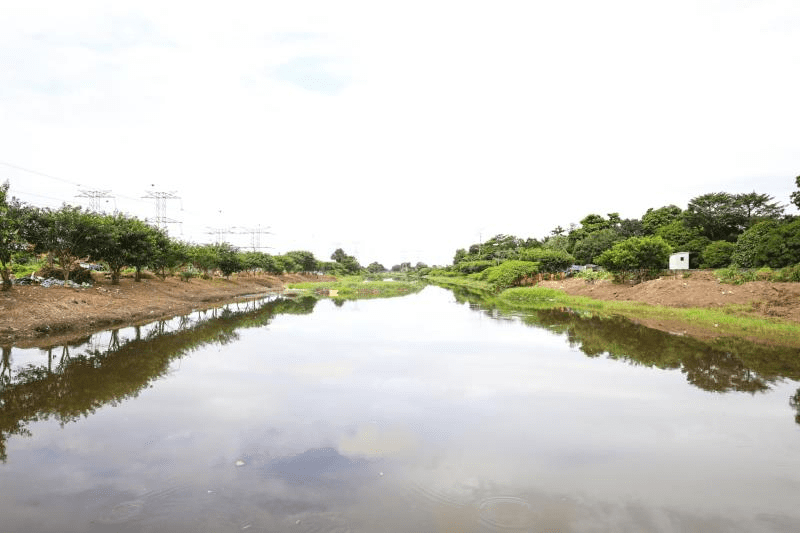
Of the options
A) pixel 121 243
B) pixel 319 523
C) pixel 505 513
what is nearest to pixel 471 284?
pixel 121 243

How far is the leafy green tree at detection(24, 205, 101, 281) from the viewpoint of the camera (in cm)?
2317

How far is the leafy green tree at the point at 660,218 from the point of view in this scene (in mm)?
62812

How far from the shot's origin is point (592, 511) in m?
5.58

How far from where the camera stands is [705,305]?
91.9 feet

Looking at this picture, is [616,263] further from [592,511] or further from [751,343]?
[592,511]

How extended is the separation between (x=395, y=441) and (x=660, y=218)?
69896mm

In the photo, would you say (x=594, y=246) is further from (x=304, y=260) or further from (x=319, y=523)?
(x=319, y=523)

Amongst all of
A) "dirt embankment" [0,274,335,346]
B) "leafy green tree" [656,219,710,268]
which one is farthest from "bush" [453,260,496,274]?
"dirt embankment" [0,274,335,346]

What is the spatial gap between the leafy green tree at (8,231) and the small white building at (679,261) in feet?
166

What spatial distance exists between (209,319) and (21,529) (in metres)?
22.5

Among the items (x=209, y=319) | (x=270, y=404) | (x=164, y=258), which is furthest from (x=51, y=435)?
(x=164, y=258)

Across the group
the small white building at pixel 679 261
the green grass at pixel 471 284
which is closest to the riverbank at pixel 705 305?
the small white building at pixel 679 261

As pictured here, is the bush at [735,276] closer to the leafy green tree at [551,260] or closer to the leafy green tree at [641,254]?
the leafy green tree at [641,254]

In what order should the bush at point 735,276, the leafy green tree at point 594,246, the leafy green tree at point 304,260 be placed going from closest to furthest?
the bush at point 735,276 < the leafy green tree at point 594,246 < the leafy green tree at point 304,260
